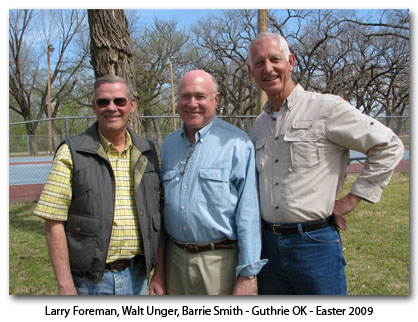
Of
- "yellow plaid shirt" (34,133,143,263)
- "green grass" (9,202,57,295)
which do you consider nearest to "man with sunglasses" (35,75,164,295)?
"yellow plaid shirt" (34,133,143,263)

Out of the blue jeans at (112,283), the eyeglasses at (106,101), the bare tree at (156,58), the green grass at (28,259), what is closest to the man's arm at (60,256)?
the blue jeans at (112,283)

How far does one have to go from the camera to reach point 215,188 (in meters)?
2.20

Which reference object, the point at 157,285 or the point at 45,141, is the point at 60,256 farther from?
the point at 45,141

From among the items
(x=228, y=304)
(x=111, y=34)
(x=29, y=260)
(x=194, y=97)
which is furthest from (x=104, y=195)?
(x=29, y=260)

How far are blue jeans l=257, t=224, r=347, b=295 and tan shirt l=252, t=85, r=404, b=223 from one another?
0.13 metres

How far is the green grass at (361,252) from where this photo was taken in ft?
13.8

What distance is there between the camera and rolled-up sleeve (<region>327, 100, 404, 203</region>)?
213cm

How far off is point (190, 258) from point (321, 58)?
28.2m

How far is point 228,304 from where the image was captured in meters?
2.32

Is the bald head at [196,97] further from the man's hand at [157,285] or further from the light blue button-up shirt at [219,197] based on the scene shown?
the man's hand at [157,285]

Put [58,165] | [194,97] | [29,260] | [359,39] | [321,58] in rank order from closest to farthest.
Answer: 1. [58,165]
2. [194,97]
3. [29,260]
4. [359,39]
5. [321,58]

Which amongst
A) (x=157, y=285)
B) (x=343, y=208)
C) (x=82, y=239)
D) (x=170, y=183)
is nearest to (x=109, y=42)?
(x=170, y=183)

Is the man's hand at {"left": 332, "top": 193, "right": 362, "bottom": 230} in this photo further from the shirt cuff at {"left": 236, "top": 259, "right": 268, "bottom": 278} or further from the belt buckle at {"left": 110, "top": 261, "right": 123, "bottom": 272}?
the belt buckle at {"left": 110, "top": 261, "right": 123, "bottom": 272}
